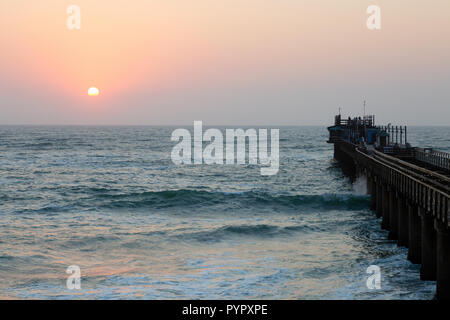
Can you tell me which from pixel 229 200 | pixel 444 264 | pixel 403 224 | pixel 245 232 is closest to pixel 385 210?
pixel 403 224

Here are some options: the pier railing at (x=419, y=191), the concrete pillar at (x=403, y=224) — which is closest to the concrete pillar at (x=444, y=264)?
the pier railing at (x=419, y=191)

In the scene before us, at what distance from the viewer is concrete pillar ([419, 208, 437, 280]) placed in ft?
67.9

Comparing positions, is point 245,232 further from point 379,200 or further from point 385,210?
point 379,200

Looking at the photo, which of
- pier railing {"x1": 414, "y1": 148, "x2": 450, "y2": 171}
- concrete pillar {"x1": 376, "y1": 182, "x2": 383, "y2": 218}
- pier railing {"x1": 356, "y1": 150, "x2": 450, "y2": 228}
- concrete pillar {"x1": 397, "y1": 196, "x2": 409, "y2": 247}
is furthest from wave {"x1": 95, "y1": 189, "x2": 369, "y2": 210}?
concrete pillar {"x1": 397, "y1": 196, "x2": 409, "y2": 247}

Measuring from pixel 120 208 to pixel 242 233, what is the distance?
1399 cm

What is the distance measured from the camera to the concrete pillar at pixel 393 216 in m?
28.6

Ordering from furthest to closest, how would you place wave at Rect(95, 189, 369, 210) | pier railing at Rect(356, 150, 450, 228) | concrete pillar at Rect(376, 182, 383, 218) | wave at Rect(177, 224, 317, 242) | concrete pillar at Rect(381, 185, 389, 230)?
wave at Rect(95, 189, 369, 210)
concrete pillar at Rect(376, 182, 383, 218)
concrete pillar at Rect(381, 185, 389, 230)
wave at Rect(177, 224, 317, 242)
pier railing at Rect(356, 150, 450, 228)

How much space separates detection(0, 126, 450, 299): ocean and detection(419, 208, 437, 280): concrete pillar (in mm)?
513

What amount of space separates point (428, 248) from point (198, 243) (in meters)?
12.3

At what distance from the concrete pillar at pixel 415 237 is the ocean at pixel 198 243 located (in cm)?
40

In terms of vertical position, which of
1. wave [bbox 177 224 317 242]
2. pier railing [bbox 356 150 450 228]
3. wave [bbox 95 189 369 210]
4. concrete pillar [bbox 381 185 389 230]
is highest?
pier railing [bbox 356 150 450 228]

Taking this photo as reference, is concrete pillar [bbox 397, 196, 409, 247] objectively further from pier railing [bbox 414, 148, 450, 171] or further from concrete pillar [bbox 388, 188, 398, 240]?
pier railing [bbox 414, 148, 450, 171]
